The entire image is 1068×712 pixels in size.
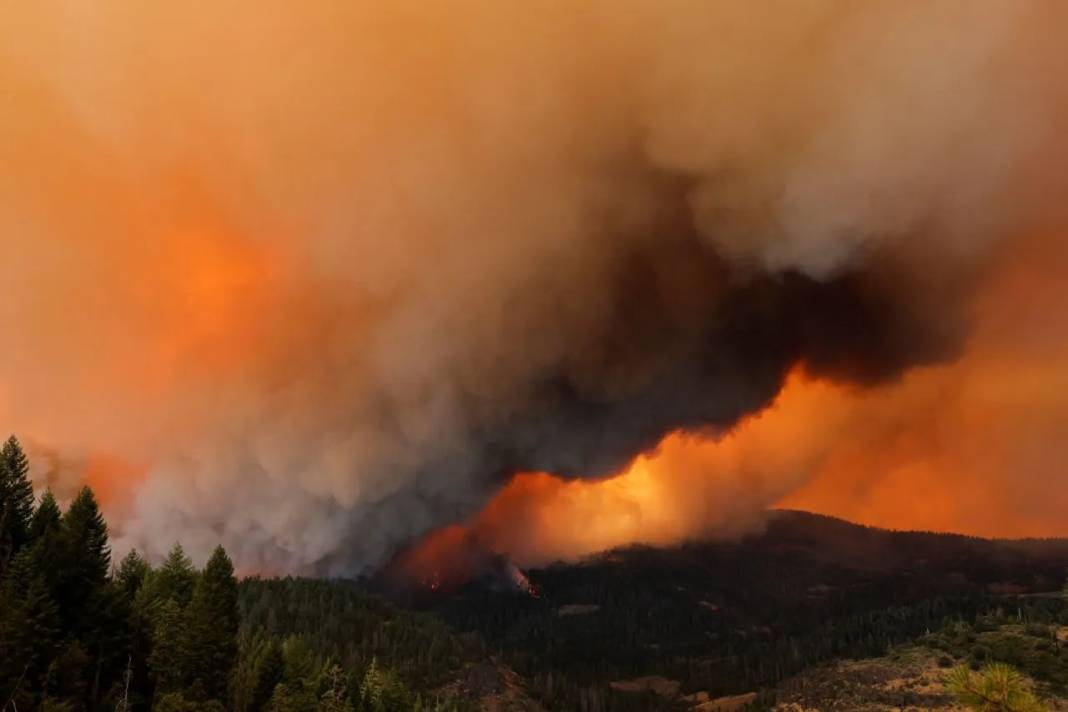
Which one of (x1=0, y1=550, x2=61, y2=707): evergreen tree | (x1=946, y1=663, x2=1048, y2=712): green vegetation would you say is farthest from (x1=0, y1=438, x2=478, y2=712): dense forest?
(x1=946, y1=663, x2=1048, y2=712): green vegetation

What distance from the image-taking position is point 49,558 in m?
108

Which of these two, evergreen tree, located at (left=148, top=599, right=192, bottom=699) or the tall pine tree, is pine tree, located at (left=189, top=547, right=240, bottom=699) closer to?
evergreen tree, located at (left=148, top=599, right=192, bottom=699)

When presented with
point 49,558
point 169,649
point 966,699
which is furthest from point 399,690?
point 966,699

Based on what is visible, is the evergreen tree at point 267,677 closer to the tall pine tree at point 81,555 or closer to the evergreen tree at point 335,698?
the evergreen tree at point 335,698

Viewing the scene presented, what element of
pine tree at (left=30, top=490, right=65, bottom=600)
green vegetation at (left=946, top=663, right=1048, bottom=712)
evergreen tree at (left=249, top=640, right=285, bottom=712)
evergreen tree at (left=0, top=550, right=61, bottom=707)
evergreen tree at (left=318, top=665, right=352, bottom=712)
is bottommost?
evergreen tree at (left=318, top=665, right=352, bottom=712)

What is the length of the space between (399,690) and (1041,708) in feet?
678

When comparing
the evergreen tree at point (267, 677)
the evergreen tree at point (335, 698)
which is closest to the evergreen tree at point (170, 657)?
the evergreen tree at point (267, 677)

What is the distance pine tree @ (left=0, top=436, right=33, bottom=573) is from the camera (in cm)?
11519

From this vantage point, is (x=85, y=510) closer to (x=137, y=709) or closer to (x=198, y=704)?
(x=137, y=709)

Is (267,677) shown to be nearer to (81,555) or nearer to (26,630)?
(81,555)

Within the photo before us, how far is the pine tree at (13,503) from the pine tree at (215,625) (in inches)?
1138

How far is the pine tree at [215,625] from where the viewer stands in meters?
110

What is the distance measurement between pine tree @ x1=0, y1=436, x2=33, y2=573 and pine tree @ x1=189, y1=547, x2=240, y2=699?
28.9 metres

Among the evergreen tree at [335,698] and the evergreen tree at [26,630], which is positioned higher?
the evergreen tree at [26,630]
